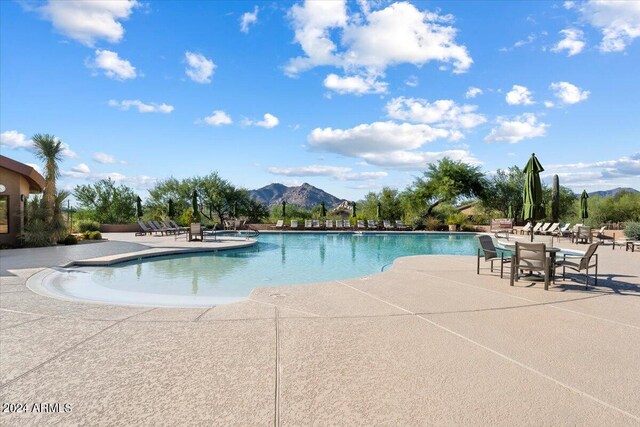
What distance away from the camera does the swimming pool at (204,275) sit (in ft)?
Answer: 20.2

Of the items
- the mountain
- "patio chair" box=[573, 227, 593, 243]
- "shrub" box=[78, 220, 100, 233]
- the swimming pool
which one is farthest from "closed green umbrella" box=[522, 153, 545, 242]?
the mountain

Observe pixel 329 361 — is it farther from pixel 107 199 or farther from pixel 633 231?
pixel 107 199

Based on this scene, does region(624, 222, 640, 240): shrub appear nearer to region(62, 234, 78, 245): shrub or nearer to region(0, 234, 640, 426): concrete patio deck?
region(0, 234, 640, 426): concrete patio deck

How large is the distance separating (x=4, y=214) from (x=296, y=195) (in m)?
110

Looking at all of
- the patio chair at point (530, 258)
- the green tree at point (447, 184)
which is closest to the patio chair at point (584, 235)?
the patio chair at point (530, 258)

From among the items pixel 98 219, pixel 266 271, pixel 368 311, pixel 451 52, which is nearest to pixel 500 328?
pixel 368 311

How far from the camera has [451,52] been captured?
39.3ft

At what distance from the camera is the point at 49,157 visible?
14.0m

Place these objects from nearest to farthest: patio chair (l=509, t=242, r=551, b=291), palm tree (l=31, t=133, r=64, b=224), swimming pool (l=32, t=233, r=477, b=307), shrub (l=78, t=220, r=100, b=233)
Result: patio chair (l=509, t=242, r=551, b=291) < swimming pool (l=32, t=233, r=477, b=307) < palm tree (l=31, t=133, r=64, b=224) < shrub (l=78, t=220, r=100, b=233)

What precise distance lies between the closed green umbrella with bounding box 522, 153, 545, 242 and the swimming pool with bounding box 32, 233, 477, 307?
382 cm

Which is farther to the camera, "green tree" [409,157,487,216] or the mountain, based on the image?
the mountain

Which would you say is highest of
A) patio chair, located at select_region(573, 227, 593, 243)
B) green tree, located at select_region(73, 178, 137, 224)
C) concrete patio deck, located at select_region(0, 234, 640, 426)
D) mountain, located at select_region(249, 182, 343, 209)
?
mountain, located at select_region(249, 182, 343, 209)

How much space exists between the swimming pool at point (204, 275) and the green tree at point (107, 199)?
18310mm

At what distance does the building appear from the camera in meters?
12.5
